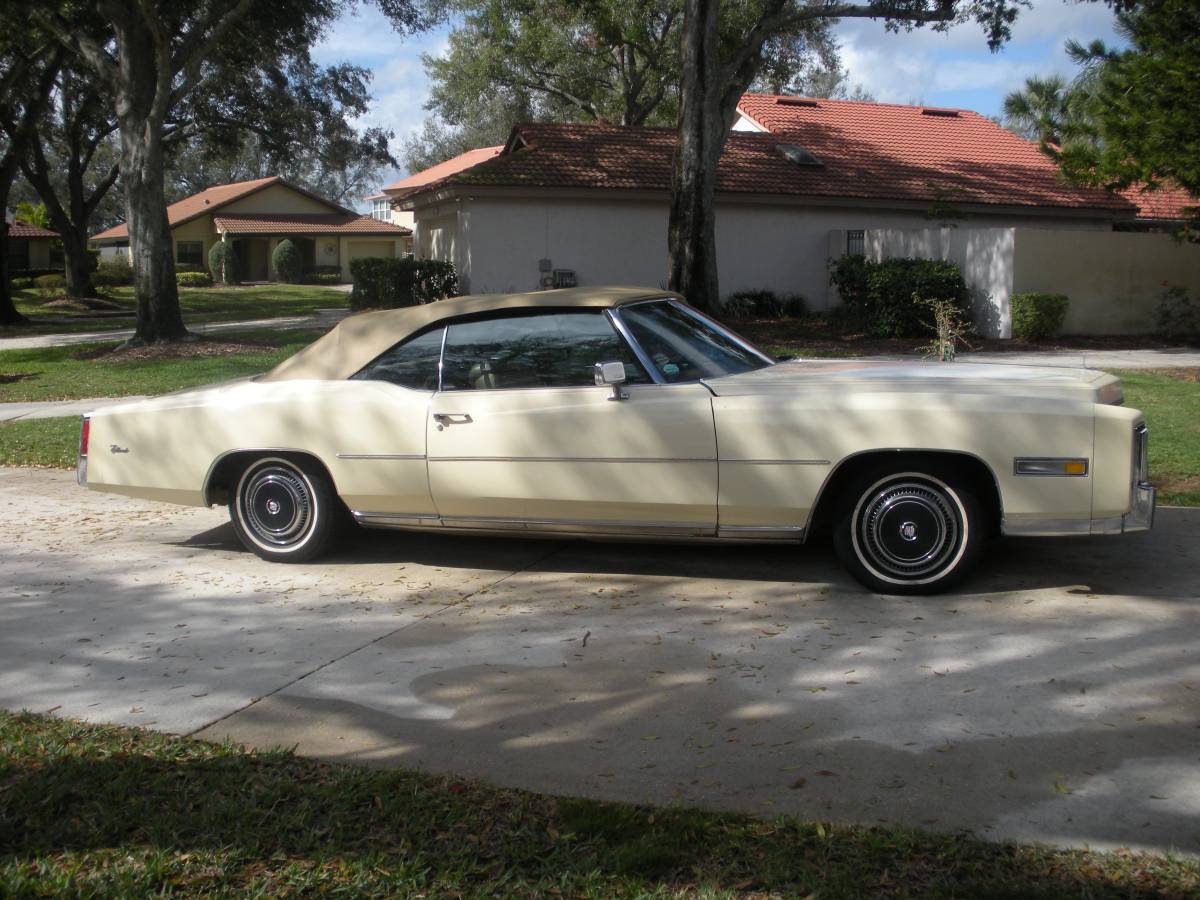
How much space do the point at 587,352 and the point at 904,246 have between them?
739 inches

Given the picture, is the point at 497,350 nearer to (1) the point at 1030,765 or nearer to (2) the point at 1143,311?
(1) the point at 1030,765

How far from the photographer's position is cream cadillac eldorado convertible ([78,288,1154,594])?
5.54 m

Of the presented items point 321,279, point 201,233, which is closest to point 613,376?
point 321,279

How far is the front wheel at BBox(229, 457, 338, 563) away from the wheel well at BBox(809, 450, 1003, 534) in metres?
2.75

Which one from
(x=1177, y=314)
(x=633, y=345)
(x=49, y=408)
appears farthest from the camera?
(x=1177, y=314)

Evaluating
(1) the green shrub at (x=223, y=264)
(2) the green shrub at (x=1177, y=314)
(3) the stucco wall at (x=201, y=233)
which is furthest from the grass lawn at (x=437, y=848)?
(3) the stucco wall at (x=201, y=233)

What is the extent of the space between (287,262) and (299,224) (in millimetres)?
3860

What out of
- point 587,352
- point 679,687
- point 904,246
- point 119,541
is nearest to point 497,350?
point 587,352

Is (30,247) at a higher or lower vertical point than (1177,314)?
higher

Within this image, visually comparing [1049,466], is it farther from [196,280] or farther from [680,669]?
[196,280]

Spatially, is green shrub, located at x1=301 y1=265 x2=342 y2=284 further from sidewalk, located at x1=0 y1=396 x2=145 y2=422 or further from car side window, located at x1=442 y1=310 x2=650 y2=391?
car side window, located at x1=442 y1=310 x2=650 y2=391

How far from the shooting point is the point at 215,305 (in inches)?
1566

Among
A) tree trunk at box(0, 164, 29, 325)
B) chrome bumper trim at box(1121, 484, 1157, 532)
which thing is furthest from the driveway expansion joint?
tree trunk at box(0, 164, 29, 325)

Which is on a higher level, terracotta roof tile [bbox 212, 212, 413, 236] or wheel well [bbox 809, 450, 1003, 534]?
terracotta roof tile [bbox 212, 212, 413, 236]
